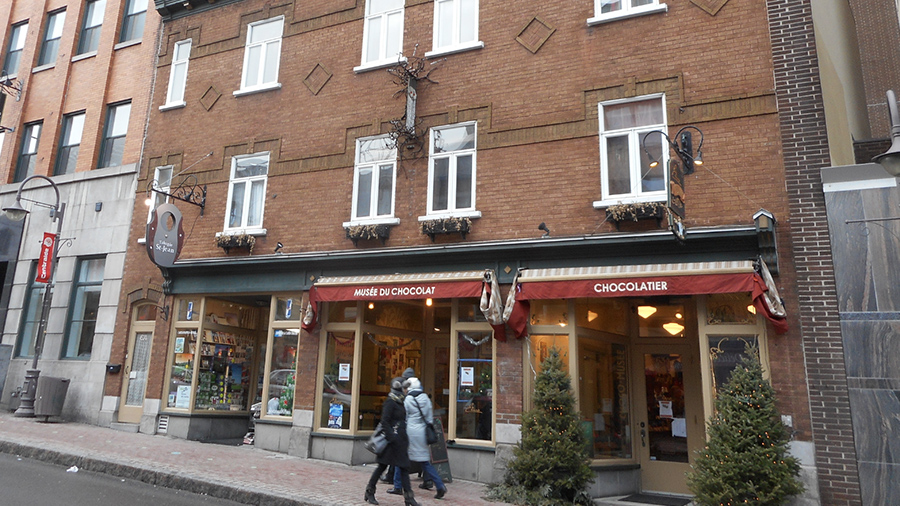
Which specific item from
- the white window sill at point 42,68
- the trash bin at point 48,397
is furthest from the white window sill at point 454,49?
the white window sill at point 42,68

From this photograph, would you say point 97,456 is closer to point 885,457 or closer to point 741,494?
point 741,494

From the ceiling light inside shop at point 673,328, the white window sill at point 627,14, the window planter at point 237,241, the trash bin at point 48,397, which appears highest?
the white window sill at point 627,14

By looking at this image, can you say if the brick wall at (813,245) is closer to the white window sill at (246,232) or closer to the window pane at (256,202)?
the white window sill at (246,232)

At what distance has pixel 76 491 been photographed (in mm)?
8852

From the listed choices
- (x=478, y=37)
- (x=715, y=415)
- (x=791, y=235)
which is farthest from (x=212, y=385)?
(x=791, y=235)

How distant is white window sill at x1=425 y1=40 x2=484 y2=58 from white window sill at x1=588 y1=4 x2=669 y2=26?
7.23 ft

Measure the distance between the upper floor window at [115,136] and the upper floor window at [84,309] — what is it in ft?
9.72

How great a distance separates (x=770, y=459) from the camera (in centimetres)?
819

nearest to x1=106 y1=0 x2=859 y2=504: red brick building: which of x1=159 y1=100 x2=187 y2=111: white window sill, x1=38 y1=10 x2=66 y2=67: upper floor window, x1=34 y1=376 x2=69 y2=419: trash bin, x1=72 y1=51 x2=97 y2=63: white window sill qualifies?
x1=159 y1=100 x2=187 y2=111: white window sill

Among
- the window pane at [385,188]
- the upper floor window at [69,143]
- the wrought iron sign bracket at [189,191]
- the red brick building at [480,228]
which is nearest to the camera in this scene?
the red brick building at [480,228]

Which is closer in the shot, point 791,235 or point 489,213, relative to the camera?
point 791,235

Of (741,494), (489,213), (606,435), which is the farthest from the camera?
(489,213)

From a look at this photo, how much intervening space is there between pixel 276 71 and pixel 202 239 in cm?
430

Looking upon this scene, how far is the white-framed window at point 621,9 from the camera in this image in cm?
1107
